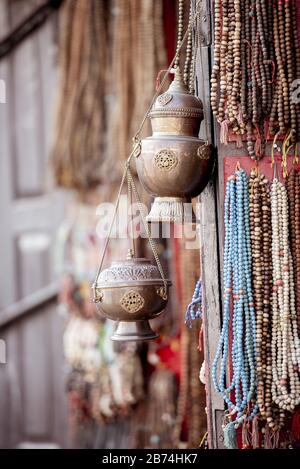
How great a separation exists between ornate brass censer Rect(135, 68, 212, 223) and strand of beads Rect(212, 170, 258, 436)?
13 cm

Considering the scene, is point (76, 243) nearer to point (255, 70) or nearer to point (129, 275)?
point (129, 275)

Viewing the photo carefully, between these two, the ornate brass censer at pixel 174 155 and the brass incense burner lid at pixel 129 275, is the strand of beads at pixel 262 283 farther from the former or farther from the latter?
the brass incense burner lid at pixel 129 275

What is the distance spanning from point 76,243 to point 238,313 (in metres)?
A: 2.42

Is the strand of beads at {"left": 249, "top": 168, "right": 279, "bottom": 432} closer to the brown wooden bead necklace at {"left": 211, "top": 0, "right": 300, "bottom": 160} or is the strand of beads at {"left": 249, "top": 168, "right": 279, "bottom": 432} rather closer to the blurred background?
the brown wooden bead necklace at {"left": 211, "top": 0, "right": 300, "bottom": 160}

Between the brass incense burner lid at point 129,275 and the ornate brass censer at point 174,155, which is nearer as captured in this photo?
the ornate brass censer at point 174,155

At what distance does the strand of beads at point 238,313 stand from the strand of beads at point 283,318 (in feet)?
0.25

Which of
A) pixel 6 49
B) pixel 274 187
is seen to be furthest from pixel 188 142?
pixel 6 49

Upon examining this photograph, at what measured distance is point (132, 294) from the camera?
2.86 meters

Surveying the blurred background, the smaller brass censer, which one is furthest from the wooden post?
the blurred background

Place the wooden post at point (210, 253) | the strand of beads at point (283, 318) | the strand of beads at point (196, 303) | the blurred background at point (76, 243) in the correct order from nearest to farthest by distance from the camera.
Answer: the strand of beads at point (283, 318) → the wooden post at point (210, 253) → the strand of beads at point (196, 303) → the blurred background at point (76, 243)

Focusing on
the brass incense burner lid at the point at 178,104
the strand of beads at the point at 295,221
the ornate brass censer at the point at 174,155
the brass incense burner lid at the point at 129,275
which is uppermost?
the brass incense burner lid at the point at 178,104

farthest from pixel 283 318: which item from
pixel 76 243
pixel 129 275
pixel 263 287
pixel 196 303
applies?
pixel 76 243

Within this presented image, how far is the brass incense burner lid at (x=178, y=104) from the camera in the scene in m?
2.74

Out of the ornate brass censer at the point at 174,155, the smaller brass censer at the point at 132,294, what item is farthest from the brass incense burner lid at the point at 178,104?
the smaller brass censer at the point at 132,294
